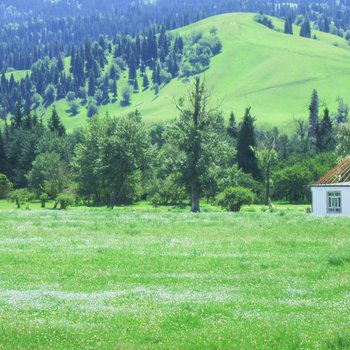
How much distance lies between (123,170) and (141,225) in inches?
2050

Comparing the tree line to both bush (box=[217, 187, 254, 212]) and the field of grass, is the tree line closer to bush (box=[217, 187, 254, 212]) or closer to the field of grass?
bush (box=[217, 187, 254, 212])

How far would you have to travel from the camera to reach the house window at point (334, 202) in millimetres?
67625

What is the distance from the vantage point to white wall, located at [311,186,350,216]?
66.4 metres

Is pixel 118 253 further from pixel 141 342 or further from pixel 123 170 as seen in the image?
pixel 123 170

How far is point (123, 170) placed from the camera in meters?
93.1

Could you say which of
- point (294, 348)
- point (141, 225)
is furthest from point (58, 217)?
point (294, 348)

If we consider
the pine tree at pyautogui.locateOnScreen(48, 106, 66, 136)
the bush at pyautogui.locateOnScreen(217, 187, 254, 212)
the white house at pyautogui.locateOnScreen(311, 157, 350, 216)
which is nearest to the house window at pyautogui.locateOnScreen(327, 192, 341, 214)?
the white house at pyautogui.locateOnScreen(311, 157, 350, 216)

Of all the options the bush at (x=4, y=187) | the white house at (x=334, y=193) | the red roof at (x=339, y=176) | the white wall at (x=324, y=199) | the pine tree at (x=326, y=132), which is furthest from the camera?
the pine tree at (x=326, y=132)

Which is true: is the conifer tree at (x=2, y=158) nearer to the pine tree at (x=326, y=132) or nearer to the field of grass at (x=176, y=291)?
the pine tree at (x=326, y=132)

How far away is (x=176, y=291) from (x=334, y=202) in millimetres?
51012

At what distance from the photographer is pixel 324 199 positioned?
6869cm

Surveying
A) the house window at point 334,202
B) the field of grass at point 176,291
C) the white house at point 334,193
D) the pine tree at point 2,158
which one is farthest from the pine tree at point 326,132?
the field of grass at point 176,291

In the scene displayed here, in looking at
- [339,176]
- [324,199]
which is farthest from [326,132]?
[339,176]

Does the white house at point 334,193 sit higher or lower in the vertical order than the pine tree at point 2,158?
lower
